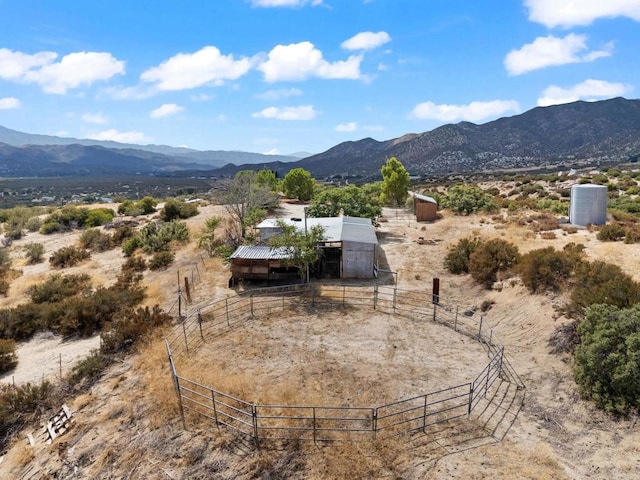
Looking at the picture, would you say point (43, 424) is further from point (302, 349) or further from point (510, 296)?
point (510, 296)

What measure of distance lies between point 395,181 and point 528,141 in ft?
438

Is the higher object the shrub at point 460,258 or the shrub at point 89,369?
the shrub at point 460,258

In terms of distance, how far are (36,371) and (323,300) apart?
12.3m

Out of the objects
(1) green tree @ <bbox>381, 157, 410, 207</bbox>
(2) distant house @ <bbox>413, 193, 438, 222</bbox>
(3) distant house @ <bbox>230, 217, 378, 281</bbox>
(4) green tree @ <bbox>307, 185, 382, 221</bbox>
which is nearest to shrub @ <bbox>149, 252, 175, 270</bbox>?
(3) distant house @ <bbox>230, 217, 378, 281</bbox>

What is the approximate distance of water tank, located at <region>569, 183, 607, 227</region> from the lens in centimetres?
2856

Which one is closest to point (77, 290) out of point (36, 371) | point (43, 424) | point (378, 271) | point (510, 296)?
point (36, 371)

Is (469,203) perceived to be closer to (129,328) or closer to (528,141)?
(129,328)

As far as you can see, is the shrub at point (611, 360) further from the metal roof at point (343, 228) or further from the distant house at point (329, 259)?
the metal roof at point (343, 228)

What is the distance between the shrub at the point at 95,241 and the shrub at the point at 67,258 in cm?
236

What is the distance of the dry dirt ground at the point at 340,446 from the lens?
9.77m

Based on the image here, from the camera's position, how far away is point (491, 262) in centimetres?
2189

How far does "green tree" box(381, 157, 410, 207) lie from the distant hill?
289ft

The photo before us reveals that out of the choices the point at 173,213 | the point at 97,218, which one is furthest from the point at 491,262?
the point at 97,218

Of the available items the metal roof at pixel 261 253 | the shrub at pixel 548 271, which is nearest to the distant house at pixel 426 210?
the shrub at pixel 548 271
